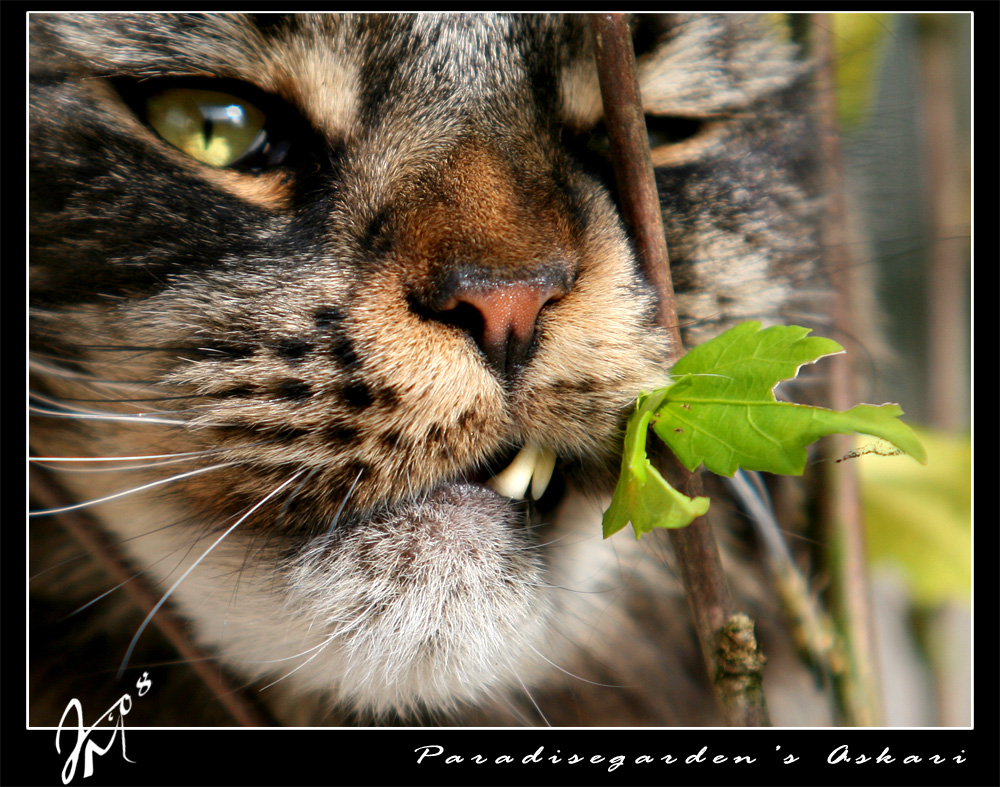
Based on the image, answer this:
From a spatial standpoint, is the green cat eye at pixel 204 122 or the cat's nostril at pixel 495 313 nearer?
the cat's nostril at pixel 495 313

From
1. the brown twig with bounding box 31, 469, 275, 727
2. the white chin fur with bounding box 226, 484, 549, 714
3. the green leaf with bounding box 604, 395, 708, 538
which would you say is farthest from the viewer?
the brown twig with bounding box 31, 469, 275, 727

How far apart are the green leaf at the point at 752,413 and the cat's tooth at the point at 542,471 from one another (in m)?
0.12

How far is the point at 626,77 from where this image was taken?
30.1 inches

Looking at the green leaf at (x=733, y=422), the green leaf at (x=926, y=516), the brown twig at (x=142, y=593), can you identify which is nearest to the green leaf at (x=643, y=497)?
the green leaf at (x=733, y=422)

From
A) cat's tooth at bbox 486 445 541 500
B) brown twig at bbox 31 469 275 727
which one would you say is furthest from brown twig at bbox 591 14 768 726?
brown twig at bbox 31 469 275 727

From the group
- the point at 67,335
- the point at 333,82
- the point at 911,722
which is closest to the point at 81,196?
the point at 67,335

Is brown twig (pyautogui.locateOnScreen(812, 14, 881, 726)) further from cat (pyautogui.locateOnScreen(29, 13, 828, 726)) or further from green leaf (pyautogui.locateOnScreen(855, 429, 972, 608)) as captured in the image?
cat (pyautogui.locateOnScreen(29, 13, 828, 726))

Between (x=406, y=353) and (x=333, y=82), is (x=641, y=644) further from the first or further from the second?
(x=333, y=82)

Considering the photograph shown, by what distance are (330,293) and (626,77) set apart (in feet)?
1.27

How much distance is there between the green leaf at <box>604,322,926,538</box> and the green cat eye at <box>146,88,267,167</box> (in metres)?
0.52

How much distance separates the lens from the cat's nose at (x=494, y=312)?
0.67 meters

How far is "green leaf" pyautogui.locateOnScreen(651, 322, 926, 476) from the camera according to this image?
640 mm
